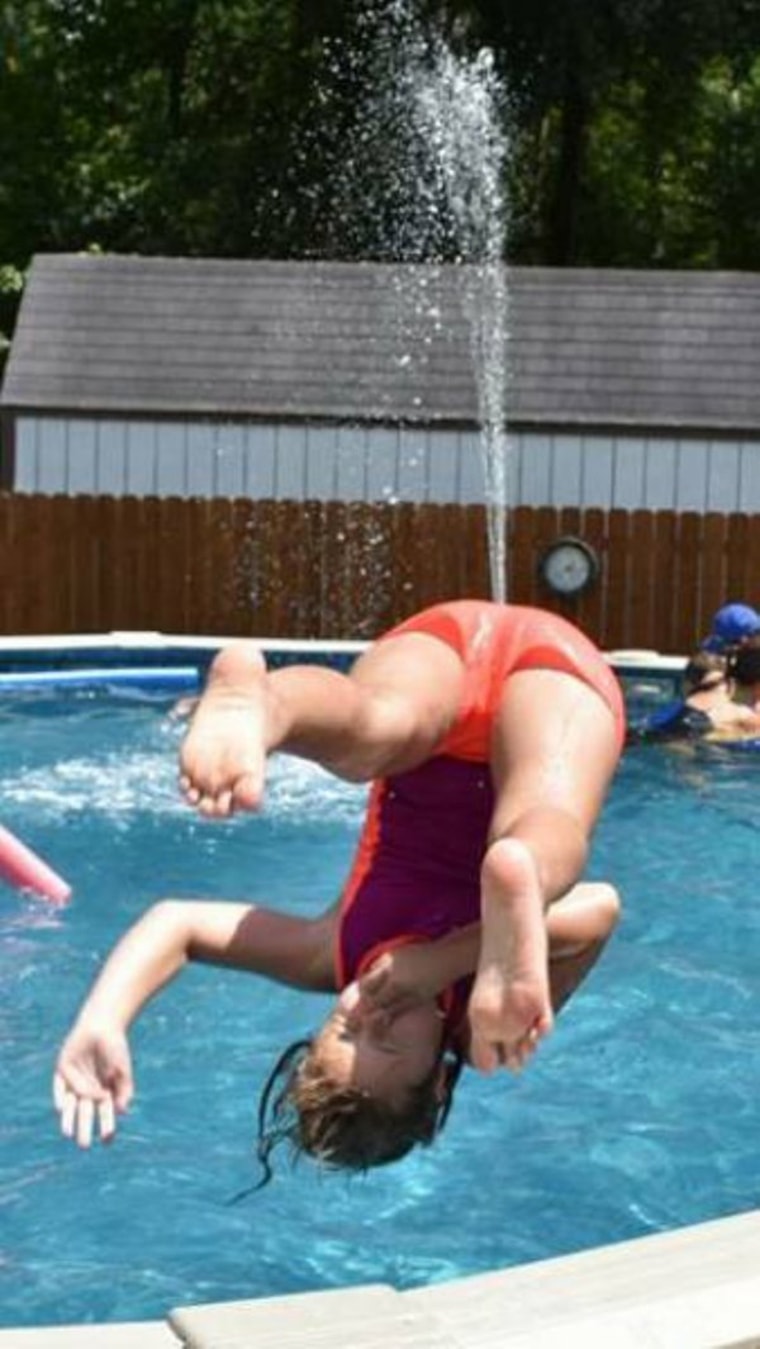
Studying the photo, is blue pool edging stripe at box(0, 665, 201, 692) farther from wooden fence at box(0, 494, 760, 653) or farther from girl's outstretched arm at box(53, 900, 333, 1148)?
girl's outstretched arm at box(53, 900, 333, 1148)

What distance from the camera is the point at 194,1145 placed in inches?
244

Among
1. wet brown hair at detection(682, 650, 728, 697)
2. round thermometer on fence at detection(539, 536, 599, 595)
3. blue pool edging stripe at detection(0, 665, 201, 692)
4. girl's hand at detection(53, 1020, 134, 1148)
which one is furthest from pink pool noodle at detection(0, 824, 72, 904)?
round thermometer on fence at detection(539, 536, 599, 595)

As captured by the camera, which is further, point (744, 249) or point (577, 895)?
point (744, 249)

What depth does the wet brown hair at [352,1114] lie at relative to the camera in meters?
4.20

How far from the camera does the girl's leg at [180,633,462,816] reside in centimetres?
324

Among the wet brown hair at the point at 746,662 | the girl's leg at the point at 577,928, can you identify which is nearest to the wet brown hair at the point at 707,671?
the wet brown hair at the point at 746,662

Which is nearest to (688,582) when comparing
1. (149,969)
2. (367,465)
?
(367,465)

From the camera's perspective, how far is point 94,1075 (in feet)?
12.3

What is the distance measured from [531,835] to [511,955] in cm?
28

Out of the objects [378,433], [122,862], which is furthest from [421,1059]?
[378,433]

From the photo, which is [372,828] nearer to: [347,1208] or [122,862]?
[347,1208]

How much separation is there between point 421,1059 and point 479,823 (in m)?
0.49

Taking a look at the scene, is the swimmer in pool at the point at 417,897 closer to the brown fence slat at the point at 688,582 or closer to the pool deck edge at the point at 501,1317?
the pool deck edge at the point at 501,1317

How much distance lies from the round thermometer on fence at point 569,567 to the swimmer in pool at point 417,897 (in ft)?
35.3
